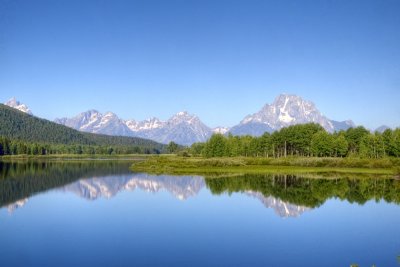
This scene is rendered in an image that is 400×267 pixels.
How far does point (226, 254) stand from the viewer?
2831cm

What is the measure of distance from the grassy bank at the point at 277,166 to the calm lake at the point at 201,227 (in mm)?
37824

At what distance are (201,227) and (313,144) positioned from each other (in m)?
110

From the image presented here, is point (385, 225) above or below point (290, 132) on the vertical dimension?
below

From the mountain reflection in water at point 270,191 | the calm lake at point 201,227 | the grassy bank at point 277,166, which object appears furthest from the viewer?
the grassy bank at point 277,166

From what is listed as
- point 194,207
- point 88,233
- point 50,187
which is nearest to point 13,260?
point 88,233

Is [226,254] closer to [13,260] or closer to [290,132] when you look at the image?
[13,260]

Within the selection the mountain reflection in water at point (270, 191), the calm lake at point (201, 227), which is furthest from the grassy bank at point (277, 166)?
the calm lake at point (201, 227)

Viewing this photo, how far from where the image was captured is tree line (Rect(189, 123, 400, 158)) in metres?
131

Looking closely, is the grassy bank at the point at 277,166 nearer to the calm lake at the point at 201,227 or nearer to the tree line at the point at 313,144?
the tree line at the point at 313,144

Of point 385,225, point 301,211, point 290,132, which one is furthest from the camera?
point 290,132

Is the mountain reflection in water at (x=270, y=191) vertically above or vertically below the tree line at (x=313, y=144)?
below

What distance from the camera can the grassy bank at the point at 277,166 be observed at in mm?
102938

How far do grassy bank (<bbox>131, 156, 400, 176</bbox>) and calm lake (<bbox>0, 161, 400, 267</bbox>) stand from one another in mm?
37824

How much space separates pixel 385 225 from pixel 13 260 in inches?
1341
